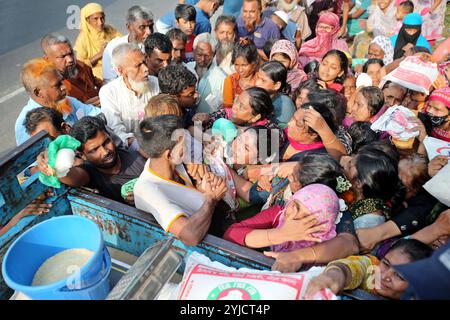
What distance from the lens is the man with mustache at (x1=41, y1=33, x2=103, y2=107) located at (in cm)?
359

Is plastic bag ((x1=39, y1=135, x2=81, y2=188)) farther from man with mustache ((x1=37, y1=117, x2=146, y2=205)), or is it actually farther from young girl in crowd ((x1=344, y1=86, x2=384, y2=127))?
young girl in crowd ((x1=344, y1=86, x2=384, y2=127))

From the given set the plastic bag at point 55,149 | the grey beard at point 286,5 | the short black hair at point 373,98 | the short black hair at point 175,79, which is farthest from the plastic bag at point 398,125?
the grey beard at point 286,5

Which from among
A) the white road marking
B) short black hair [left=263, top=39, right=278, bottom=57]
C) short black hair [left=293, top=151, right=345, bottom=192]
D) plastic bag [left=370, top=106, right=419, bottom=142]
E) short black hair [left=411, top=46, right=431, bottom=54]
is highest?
short black hair [left=293, top=151, right=345, bottom=192]

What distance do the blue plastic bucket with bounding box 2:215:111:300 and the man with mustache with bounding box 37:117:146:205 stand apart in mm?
573

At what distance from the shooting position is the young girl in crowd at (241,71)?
3566 mm

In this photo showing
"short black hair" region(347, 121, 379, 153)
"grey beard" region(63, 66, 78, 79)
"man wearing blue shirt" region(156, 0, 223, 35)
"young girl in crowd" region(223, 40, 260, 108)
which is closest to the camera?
"short black hair" region(347, 121, 379, 153)

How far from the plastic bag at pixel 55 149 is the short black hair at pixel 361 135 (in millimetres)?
2141

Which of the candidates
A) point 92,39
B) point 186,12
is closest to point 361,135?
point 186,12

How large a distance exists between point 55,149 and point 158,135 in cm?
53

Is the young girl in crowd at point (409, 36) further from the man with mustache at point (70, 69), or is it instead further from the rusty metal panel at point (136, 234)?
the rusty metal panel at point (136, 234)

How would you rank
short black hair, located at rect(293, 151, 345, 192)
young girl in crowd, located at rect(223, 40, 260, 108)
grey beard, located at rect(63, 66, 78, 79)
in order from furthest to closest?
1. grey beard, located at rect(63, 66, 78, 79)
2. young girl in crowd, located at rect(223, 40, 260, 108)
3. short black hair, located at rect(293, 151, 345, 192)

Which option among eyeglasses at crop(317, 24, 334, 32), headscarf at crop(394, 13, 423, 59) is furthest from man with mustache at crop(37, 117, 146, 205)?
headscarf at crop(394, 13, 423, 59)
